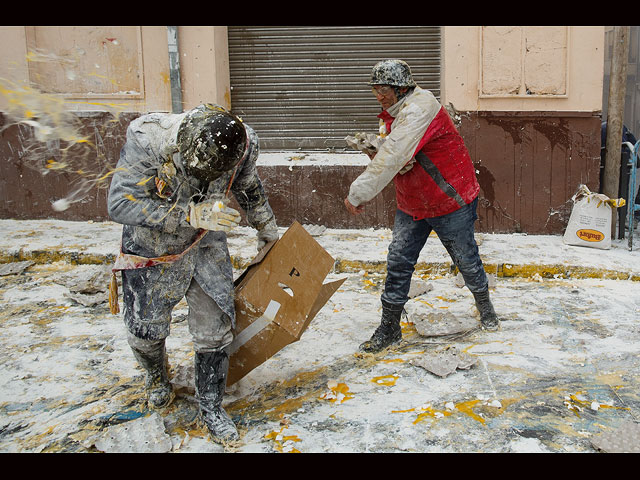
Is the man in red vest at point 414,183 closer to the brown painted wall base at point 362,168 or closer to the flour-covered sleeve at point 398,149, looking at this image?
the flour-covered sleeve at point 398,149

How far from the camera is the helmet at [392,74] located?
13.2 feet

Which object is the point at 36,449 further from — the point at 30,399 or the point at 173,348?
the point at 173,348

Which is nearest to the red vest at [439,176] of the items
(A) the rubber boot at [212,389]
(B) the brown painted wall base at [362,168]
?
(A) the rubber boot at [212,389]

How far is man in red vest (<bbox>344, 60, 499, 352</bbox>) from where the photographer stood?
393cm

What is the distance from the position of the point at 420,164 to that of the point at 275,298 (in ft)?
4.74

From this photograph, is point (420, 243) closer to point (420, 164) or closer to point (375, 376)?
point (420, 164)

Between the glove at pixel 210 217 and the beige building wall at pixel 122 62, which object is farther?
the beige building wall at pixel 122 62

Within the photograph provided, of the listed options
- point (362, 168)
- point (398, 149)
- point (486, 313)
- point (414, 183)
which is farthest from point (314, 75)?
point (486, 313)

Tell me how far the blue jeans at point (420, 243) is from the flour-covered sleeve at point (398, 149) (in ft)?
1.72

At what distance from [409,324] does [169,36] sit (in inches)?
180

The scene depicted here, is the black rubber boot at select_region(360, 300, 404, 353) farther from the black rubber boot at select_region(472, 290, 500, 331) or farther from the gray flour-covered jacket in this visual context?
the gray flour-covered jacket

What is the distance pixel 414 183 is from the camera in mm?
4156

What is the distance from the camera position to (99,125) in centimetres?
766

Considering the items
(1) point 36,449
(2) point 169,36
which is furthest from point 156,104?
(1) point 36,449
